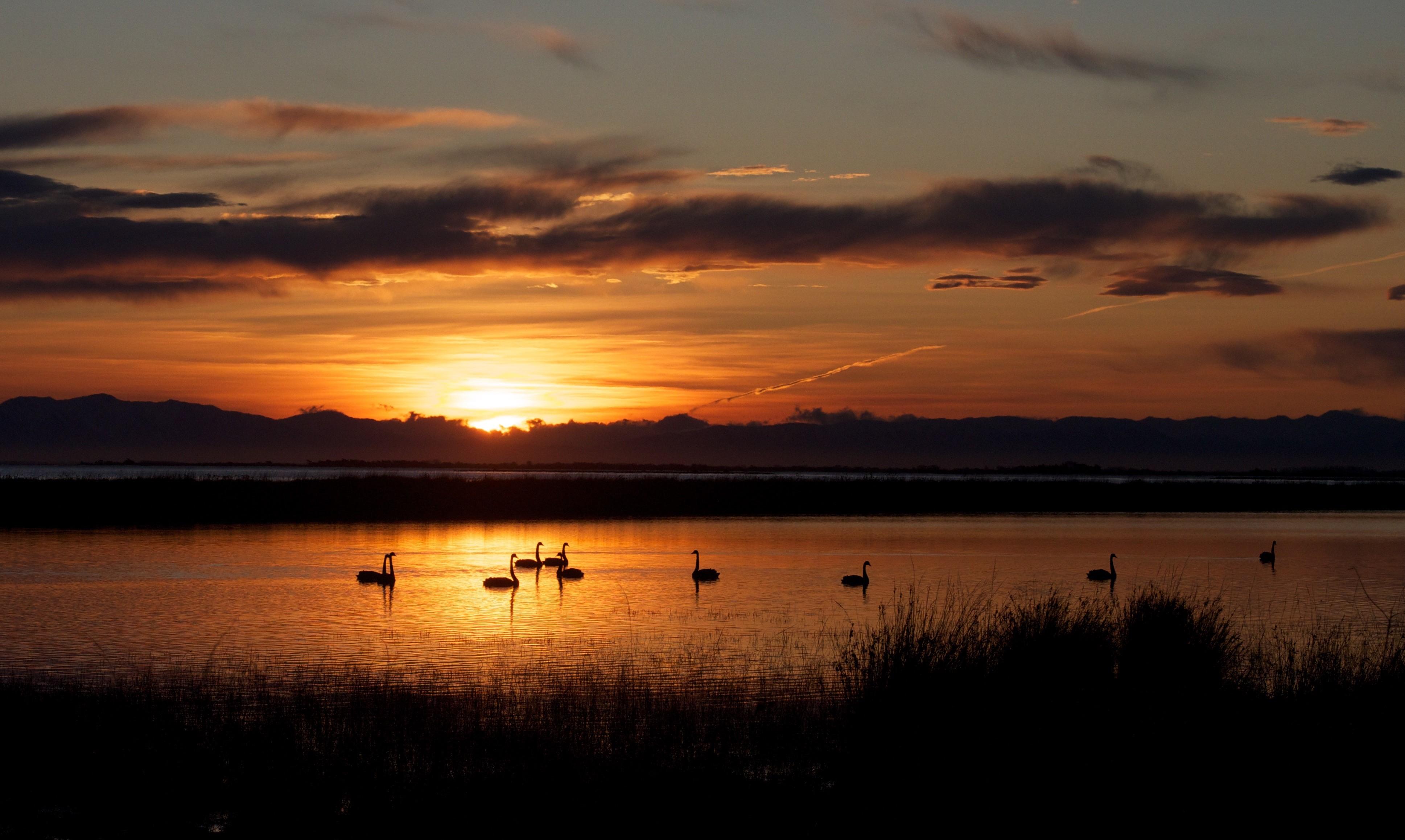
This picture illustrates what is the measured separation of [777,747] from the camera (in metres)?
11.7

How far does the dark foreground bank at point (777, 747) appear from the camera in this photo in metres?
8.99

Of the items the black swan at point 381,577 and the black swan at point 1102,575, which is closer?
the black swan at point 381,577

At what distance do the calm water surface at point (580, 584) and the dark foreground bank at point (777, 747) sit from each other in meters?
3.87

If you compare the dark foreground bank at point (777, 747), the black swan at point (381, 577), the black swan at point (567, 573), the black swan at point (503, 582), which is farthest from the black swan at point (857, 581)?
the dark foreground bank at point (777, 747)

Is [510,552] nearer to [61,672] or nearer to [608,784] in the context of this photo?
[61,672]

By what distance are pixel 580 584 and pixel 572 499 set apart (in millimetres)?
32918

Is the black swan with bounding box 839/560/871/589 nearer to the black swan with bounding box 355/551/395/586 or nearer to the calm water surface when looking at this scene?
the calm water surface

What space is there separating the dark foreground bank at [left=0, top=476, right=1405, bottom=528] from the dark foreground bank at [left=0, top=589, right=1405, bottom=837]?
122 feet

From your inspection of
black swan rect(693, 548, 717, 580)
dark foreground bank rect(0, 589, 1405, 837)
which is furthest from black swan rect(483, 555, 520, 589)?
dark foreground bank rect(0, 589, 1405, 837)

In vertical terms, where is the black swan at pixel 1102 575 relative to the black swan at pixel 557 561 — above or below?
below

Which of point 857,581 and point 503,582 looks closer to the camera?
point 857,581

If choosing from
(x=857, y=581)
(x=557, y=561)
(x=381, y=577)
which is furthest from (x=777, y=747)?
(x=557, y=561)

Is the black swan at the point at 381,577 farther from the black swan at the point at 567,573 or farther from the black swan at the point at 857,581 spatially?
the black swan at the point at 857,581

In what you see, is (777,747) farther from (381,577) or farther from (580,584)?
(580,584)
